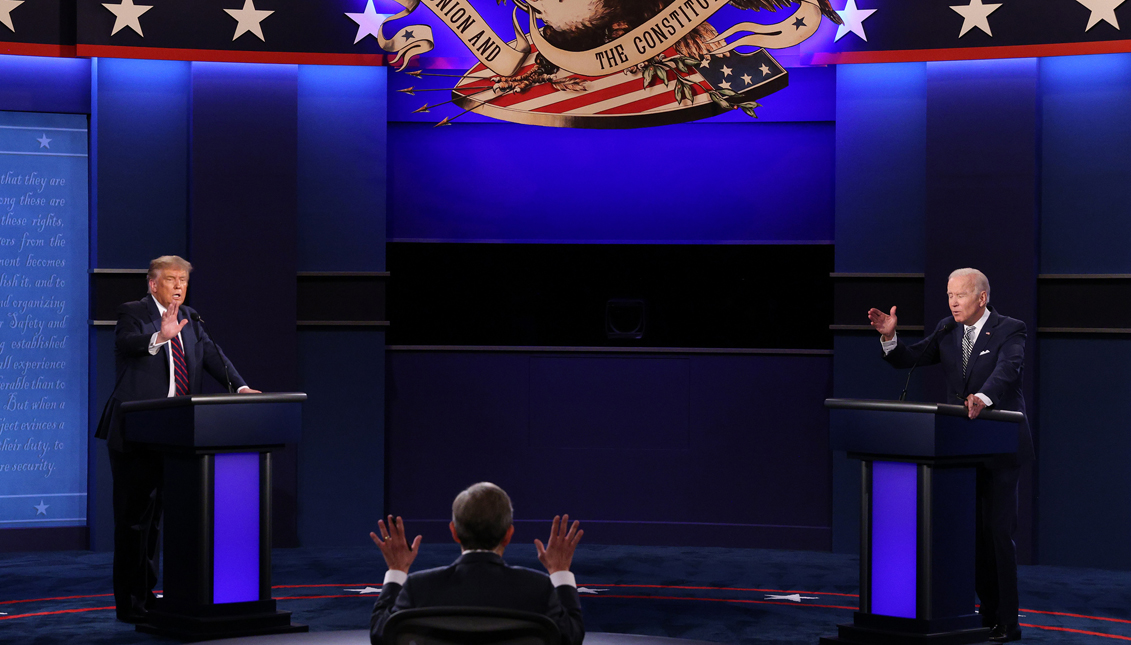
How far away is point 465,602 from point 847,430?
269 cm

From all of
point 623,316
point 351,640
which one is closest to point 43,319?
point 623,316

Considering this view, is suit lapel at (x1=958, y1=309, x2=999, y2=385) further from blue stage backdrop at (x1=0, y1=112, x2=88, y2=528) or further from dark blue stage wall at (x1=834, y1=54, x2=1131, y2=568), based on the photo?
blue stage backdrop at (x1=0, y1=112, x2=88, y2=528)

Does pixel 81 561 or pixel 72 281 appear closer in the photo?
pixel 81 561

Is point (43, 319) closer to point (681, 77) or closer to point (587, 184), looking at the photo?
point (587, 184)

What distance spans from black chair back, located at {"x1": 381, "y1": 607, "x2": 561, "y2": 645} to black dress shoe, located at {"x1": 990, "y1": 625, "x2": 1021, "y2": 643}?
3.13 metres

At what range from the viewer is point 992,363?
468 centimetres

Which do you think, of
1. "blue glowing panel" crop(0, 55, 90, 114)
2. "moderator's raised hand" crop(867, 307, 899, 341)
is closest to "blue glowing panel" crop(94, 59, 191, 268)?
"blue glowing panel" crop(0, 55, 90, 114)

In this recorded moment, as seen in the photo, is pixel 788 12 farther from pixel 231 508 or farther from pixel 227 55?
pixel 231 508

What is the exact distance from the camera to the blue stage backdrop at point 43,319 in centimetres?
673

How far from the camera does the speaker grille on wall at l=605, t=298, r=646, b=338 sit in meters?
7.06

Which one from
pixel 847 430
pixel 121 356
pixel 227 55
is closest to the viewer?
pixel 847 430

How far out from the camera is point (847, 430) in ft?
14.8

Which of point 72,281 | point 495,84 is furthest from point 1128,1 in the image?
point 72,281

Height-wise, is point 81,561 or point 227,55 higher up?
point 227,55
